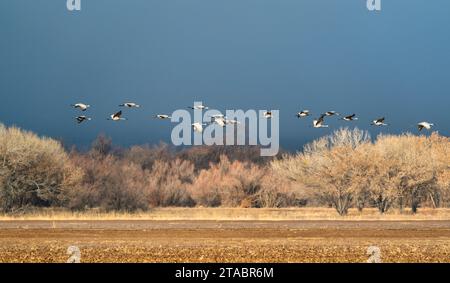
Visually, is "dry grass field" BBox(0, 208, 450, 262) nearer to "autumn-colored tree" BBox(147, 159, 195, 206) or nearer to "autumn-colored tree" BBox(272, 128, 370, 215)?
"autumn-colored tree" BBox(272, 128, 370, 215)

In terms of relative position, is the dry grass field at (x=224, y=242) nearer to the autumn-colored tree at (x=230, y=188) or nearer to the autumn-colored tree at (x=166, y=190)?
the autumn-colored tree at (x=230, y=188)

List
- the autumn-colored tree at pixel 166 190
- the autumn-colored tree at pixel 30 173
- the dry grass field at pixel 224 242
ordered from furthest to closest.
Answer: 1. the autumn-colored tree at pixel 166 190
2. the autumn-colored tree at pixel 30 173
3. the dry grass field at pixel 224 242

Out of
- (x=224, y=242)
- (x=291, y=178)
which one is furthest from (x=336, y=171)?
(x=224, y=242)

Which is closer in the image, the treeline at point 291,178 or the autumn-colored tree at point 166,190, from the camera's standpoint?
the treeline at point 291,178

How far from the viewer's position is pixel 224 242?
32.7m

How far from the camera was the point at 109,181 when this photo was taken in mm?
64188

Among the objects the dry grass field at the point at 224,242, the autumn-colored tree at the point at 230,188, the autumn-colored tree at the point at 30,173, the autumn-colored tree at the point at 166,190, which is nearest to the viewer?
the dry grass field at the point at 224,242

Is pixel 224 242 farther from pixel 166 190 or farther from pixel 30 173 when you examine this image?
pixel 166 190

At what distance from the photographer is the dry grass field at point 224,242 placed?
26.3 meters

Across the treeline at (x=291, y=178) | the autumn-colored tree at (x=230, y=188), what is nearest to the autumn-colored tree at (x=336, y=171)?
the treeline at (x=291, y=178)

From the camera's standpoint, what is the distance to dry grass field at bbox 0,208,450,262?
2634 cm

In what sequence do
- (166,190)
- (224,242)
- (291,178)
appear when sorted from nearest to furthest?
(224,242)
(291,178)
(166,190)
